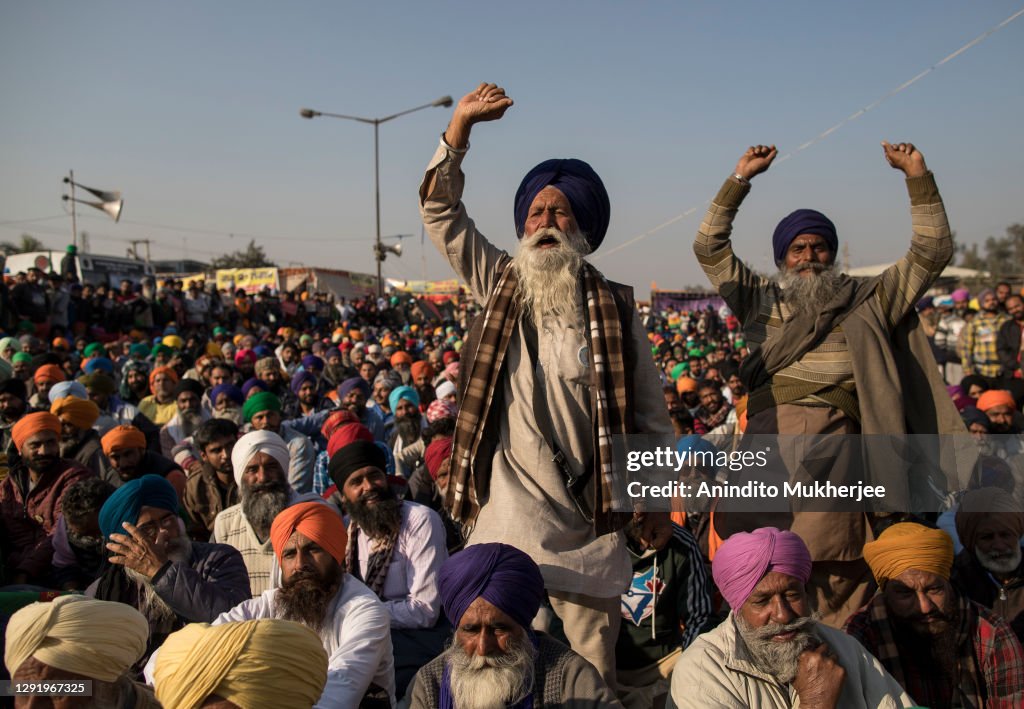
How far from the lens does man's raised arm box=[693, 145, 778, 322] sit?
11.7ft

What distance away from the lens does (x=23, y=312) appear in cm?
1412

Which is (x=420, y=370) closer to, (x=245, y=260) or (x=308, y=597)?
(x=308, y=597)

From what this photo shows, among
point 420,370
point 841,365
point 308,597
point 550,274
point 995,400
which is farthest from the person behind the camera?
point 420,370

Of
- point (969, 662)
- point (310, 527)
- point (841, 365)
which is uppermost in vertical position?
point (841, 365)

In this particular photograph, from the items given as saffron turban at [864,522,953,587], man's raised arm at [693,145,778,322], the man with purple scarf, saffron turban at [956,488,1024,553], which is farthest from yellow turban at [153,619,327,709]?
saffron turban at [956,488,1024,553]

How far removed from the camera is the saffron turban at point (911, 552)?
322 cm

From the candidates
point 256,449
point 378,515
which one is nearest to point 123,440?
point 256,449

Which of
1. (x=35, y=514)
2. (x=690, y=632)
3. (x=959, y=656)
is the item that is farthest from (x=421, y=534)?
(x=35, y=514)

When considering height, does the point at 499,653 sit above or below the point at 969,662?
above

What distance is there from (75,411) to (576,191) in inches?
210

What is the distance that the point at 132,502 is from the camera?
375 centimetres

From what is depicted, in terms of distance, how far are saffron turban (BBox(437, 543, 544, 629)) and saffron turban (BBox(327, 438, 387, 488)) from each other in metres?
1.97

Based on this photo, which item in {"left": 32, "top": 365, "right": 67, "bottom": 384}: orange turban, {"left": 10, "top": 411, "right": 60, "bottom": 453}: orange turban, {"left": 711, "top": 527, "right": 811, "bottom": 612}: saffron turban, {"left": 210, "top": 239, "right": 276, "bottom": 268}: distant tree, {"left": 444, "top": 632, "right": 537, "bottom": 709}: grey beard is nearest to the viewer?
{"left": 444, "top": 632, "right": 537, "bottom": 709}: grey beard

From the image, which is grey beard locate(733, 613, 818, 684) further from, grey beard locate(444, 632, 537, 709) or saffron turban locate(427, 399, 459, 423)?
saffron turban locate(427, 399, 459, 423)
